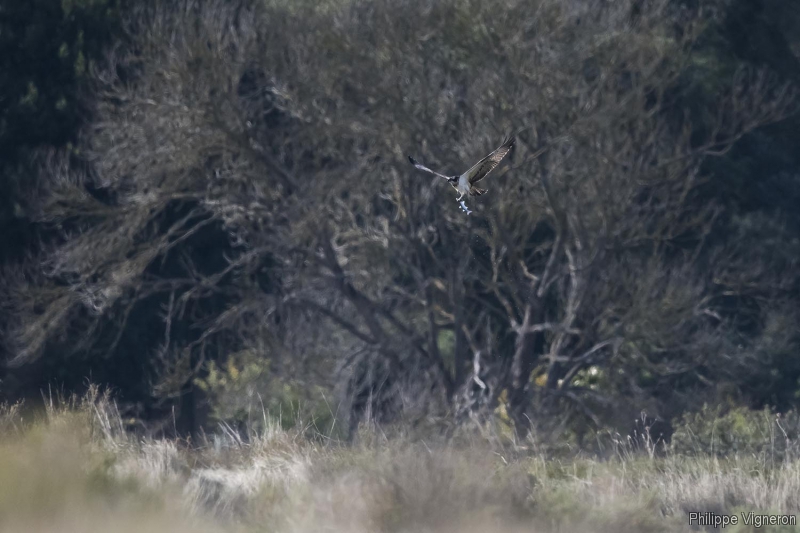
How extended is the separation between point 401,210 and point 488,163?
750 cm

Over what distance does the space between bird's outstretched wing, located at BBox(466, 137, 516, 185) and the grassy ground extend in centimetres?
195

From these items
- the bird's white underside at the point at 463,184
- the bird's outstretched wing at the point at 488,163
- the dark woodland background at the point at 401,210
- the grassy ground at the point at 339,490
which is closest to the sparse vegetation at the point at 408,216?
the dark woodland background at the point at 401,210

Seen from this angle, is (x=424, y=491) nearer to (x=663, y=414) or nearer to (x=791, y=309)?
(x=663, y=414)

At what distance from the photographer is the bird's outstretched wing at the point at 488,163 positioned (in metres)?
8.01

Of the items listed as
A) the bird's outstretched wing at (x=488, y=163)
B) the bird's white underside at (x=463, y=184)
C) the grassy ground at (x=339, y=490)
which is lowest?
the grassy ground at (x=339, y=490)

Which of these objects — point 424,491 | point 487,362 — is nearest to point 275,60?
point 487,362

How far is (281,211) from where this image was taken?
16.0 meters

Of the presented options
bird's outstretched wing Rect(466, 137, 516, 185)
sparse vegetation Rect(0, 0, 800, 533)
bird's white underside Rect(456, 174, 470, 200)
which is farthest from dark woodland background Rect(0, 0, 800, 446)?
bird's white underside Rect(456, 174, 470, 200)

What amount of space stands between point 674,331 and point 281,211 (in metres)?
5.47

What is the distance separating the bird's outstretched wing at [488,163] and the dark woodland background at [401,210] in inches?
226

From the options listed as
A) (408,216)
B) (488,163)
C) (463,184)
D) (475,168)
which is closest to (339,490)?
(463,184)

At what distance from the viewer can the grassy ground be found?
739 centimetres

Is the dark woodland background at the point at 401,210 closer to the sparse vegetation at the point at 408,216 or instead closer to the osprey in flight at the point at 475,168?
the sparse vegetation at the point at 408,216

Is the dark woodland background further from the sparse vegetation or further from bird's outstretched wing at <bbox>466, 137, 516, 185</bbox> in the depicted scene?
bird's outstretched wing at <bbox>466, 137, 516, 185</bbox>
